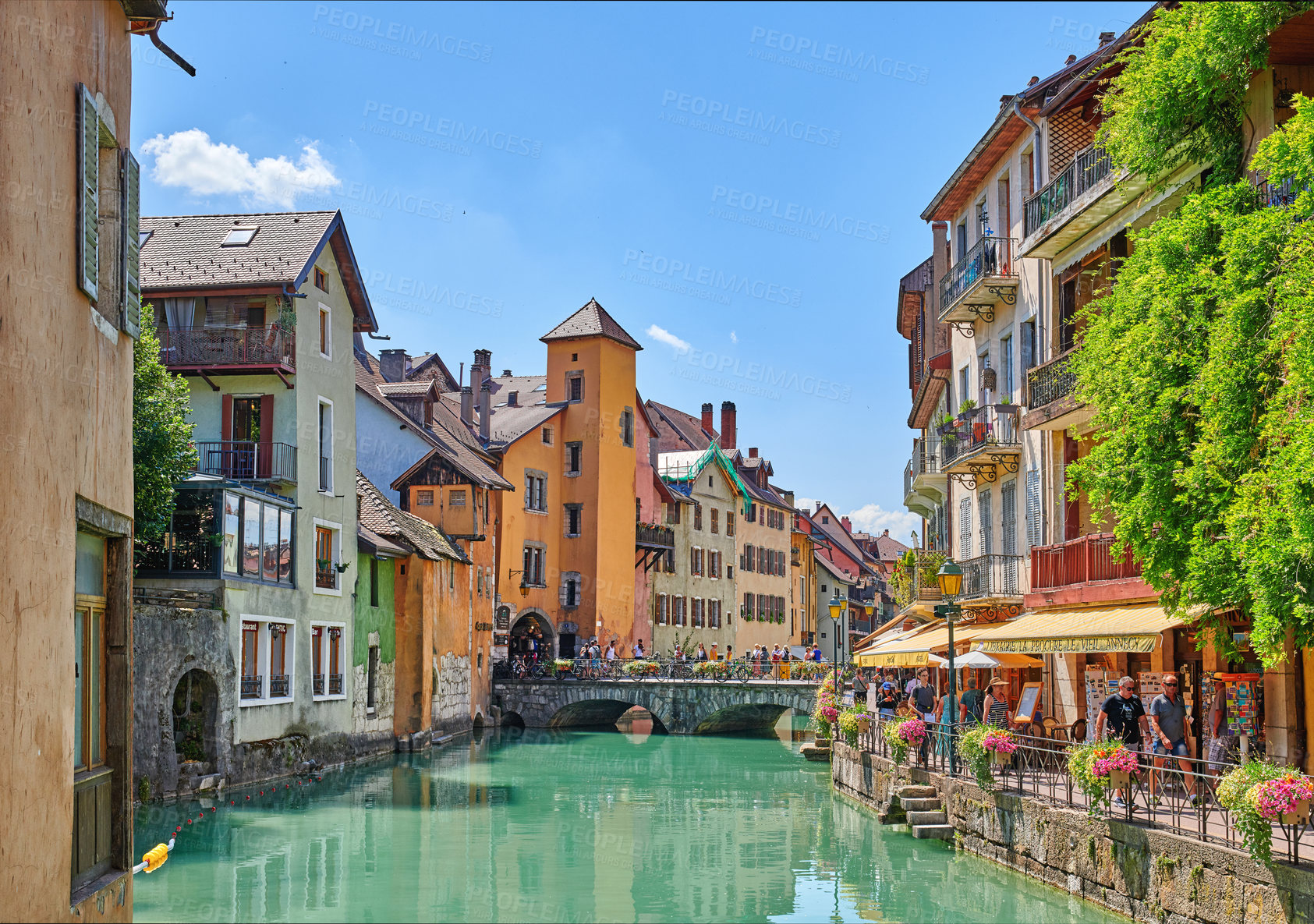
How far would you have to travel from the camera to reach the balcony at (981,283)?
27812 millimetres

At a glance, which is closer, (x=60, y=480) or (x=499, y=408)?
(x=60, y=480)

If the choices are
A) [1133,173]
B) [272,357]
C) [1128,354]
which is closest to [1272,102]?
[1133,173]

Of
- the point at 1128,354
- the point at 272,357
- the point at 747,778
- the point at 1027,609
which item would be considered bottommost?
the point at 747,778

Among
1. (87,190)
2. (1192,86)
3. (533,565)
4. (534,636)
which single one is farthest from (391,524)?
(87,190)

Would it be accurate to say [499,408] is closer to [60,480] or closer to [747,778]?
[747,778]

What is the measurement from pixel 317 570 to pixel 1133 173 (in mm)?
22611

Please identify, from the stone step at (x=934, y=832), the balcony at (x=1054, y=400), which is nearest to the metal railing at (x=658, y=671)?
the balcony at (x=1054, y=400)

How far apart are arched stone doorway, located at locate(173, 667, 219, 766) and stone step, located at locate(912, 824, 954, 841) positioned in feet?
47.0

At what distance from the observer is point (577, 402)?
59406 millimetres

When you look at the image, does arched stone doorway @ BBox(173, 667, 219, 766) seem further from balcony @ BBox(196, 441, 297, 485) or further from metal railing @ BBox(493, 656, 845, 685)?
metal railing @ BBox(493, 656, 845, 685)

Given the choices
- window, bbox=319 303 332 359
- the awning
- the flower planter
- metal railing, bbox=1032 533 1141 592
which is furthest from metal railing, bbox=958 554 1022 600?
window, bbox=319 303 332 359

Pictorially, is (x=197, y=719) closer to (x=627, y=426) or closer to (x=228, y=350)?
(x=228, y=350)

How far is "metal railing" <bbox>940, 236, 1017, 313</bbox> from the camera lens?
2784 centimetres

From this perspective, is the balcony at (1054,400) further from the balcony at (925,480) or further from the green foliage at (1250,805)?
the green foliage at (1250,805)
